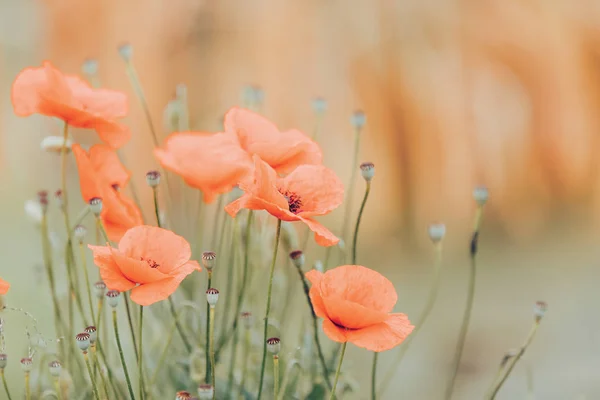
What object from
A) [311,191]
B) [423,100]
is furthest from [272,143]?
[423,100]

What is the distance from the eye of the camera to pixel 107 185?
500mm

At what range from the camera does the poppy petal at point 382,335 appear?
0.40m

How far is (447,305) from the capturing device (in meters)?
1.26

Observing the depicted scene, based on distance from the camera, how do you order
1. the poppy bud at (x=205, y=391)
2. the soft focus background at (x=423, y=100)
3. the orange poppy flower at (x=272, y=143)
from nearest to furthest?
the poppy bud at (x=205, y=391) → the orange poppy flower at (x=272, y=143) → the soft focus background at (x=423, y=100)

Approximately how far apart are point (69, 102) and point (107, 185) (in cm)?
6

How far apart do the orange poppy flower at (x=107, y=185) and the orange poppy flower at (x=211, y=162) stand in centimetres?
4

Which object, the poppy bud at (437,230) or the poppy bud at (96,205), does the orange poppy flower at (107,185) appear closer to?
the poppy bud at (96,205)

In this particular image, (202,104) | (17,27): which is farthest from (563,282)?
(17,27)

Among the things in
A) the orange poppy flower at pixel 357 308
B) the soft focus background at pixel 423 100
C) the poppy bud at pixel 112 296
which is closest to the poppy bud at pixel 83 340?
the poppy bud at pixel 112 296

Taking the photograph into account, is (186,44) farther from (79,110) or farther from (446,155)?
(79,110)

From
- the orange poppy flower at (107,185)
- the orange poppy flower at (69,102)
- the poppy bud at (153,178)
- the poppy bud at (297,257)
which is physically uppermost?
the orange poppy flower at (69,102)

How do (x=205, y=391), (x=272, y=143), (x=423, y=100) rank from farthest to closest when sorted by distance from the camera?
(x=423, y=100)
(x=272, y=143)
(x=205, y=391)

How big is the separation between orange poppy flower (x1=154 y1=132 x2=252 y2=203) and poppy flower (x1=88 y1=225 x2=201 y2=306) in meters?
0.06

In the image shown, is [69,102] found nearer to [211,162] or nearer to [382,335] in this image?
[211,162]
